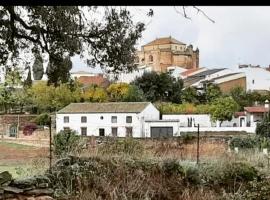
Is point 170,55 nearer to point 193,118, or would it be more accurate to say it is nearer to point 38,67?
point 193,118

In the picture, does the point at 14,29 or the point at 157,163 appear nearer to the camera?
the point at 14,29

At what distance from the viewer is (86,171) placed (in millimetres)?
6441

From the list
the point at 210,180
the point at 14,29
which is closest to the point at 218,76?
the point at 210,180

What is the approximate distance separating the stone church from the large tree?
39.5 metres

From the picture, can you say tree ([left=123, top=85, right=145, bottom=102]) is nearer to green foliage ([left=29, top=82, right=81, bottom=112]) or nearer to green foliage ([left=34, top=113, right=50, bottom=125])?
green foliage ([left=29, top=82, right=81, bottom=112])

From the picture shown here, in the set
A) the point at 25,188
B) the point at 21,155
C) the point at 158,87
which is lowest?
the point at 21,155

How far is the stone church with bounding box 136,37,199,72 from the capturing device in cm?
4688

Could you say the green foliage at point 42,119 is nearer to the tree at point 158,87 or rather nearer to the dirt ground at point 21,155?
the dirt ground at point 21,155

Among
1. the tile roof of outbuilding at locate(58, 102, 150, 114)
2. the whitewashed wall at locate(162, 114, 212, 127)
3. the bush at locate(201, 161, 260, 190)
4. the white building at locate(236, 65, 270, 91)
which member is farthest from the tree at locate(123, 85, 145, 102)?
the bush at locate(201, 161, 260, 190)

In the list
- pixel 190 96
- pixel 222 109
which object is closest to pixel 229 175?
pixel 222 109

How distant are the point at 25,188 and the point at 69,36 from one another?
Result: 2.48 meters

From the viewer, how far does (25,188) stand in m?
6.12

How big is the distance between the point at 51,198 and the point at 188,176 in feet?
6.44
